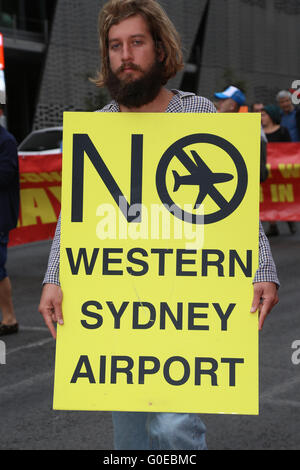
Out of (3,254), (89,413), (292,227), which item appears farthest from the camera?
(292,227)

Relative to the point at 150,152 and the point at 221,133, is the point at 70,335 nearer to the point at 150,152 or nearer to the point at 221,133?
the point at 150,152

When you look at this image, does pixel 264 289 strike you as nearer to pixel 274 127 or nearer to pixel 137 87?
pixel 137 87

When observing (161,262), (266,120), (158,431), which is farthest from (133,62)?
(266,120)

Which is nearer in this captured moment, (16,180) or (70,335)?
(70,335)

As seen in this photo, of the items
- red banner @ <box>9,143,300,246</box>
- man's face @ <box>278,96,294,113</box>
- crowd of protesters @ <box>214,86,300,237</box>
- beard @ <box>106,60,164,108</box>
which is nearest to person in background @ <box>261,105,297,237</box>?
crowd of protesters @ <box>214,86,300,237</box>

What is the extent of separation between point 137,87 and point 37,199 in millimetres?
7366

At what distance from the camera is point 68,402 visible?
2629 millimetres

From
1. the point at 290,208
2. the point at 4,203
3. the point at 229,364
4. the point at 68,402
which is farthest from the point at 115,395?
the point at 290,208

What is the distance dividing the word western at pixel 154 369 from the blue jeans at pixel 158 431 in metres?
0.15

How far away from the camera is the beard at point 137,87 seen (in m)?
2.65

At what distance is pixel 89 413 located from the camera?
14.6ft

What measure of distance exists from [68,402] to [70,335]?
22 centimetres

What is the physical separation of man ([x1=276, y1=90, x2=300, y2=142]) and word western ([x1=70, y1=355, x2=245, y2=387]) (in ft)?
32.4

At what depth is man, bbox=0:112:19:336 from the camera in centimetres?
620
